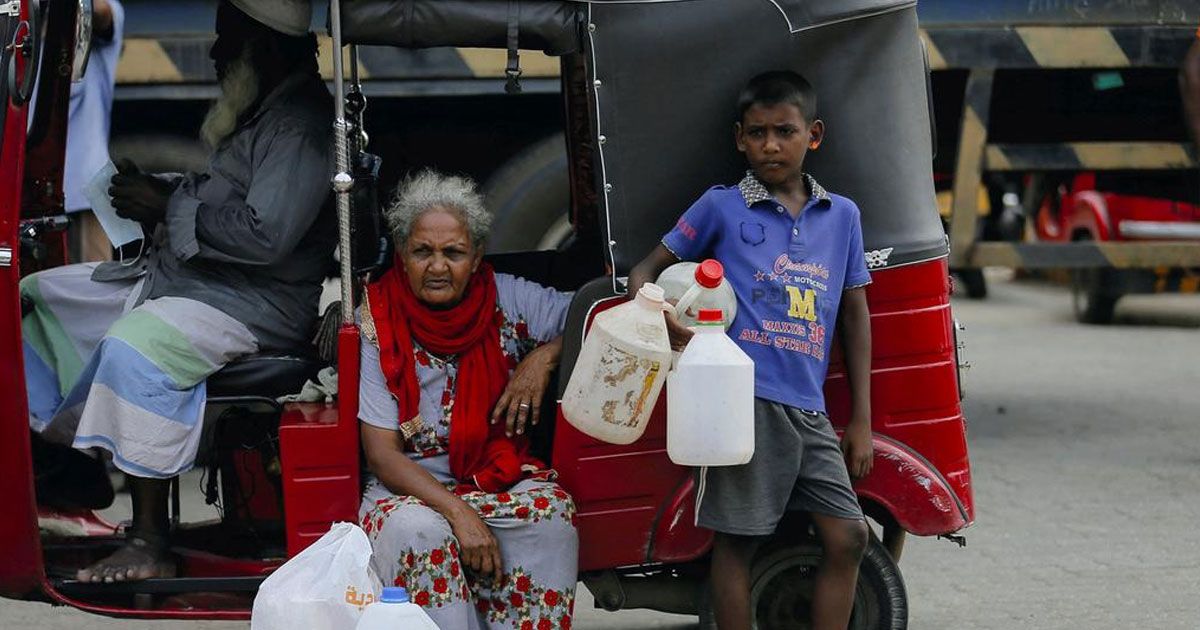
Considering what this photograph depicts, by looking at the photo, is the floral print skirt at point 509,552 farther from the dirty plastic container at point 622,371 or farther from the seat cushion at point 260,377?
the seat cushion at point 260,377

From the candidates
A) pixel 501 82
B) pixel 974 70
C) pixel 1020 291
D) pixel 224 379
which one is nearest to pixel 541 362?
pixel 224 379

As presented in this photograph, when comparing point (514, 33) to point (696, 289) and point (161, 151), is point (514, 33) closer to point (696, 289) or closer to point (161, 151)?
point (696, 289)

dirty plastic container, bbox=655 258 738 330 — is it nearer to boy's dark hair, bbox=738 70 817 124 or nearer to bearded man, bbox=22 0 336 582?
boy's dark hair, bbox=738 70 817 124

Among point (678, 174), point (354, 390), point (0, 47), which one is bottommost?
point (354, 390)

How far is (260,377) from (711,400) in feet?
4.04

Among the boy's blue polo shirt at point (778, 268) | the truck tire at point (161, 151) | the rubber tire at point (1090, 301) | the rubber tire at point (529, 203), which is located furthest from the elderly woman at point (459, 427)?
the rubber tire at point (1090, 301)

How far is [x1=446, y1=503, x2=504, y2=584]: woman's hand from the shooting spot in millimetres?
3854

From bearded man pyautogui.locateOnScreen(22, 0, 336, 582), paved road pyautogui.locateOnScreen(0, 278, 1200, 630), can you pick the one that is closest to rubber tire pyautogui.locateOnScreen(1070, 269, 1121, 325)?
paved road pyautogui.locateOnScreen(0, 278, 1200, 630)

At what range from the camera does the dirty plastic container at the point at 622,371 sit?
368 cm

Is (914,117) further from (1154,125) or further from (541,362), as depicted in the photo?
(1154,125)

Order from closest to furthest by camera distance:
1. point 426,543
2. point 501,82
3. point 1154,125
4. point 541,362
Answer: point 426,543 < point 541,362 < point 501,82 < point 1154,125

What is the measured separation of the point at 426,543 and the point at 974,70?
4.18 m

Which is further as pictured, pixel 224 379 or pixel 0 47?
pixel 224 379

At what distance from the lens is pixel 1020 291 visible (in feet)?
49.2
